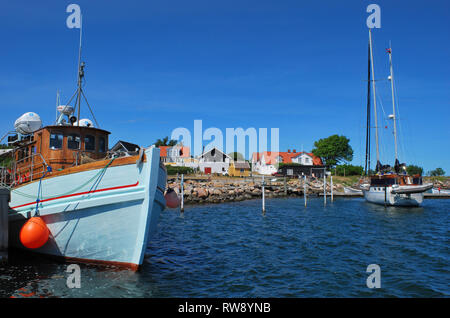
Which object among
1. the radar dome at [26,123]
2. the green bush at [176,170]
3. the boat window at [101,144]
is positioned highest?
the radar dome at [26,123]

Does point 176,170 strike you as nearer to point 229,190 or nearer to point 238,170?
point 238,170

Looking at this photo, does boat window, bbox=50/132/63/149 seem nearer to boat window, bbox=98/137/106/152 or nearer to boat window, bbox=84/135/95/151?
boat window, bbox=84/135/95/151

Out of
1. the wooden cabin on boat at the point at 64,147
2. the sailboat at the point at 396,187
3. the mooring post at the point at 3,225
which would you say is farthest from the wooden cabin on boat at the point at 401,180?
the mooring post at the point at 3,225

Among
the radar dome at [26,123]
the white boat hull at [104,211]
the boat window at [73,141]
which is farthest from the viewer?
the radar dome at [26,123]

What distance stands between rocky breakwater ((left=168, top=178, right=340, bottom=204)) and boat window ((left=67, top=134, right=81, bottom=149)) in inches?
862

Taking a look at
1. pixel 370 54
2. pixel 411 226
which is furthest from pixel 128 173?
pixel 370 54

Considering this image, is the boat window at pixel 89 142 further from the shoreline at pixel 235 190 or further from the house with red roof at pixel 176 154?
the house with red roof at pixel 176 154

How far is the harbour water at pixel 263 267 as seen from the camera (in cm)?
869

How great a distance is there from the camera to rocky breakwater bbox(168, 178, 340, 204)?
36.0m

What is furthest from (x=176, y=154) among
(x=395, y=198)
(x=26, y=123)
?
(x=26, y=123)

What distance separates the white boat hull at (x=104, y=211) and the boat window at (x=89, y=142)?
7.25 feet

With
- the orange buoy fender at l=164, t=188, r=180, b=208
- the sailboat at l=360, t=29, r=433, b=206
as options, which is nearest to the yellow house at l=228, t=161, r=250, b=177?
the sailboat at l=360, t=29, r=433, b=206

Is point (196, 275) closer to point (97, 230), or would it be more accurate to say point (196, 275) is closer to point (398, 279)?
point (97, 230)
